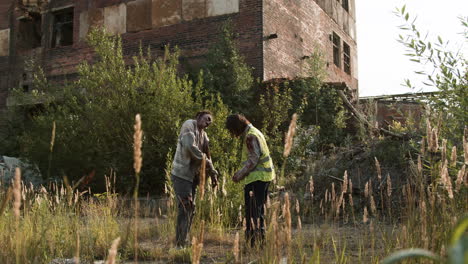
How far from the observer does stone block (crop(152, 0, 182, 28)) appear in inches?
587

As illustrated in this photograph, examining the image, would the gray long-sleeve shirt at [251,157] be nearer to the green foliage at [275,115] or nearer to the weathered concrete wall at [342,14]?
the green foliage at [275,115]

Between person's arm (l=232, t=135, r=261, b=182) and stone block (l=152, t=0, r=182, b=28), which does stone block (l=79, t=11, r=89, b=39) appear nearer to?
stone block (l=152, t=0, r=182, b=28)

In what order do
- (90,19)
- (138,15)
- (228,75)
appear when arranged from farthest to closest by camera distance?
(90,19), (138,15), (228,75)

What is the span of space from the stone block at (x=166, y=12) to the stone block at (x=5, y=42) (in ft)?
22.3

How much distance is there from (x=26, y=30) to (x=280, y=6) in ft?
33.9

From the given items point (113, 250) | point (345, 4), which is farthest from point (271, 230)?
point (345, 4)

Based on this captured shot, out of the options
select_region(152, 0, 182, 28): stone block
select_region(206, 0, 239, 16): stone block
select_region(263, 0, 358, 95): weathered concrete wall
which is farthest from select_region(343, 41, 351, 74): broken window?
select_region(152, 0, 182, 28): stone block

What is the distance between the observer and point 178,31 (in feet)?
48.8

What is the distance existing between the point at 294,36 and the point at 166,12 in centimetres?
435

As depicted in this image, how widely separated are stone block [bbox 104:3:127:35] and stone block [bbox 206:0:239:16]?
3.27m

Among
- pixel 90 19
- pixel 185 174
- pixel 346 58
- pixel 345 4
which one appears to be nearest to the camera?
pixel 185 174

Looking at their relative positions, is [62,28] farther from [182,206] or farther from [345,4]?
[182,206]

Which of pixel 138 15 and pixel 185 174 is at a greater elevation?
pixel 138 15

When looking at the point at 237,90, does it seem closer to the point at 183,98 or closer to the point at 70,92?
the point at 183,98
